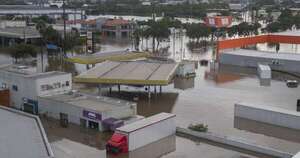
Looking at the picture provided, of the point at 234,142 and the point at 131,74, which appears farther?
the point at 131,74

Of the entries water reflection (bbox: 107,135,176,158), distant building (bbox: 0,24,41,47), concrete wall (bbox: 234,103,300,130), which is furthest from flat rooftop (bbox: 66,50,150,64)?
distant building (bbox: 0,24,41,47)

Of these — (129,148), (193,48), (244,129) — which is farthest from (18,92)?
(193,48)

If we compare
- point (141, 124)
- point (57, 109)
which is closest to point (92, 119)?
point (57, 109)

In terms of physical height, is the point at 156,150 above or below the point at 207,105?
below

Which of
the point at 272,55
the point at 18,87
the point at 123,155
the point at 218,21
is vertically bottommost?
the point at 123,155

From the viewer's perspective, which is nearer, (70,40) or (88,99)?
(88,99)

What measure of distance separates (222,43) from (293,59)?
9.59 feet

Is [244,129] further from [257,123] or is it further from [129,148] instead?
[129,148]

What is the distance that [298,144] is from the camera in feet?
24.7

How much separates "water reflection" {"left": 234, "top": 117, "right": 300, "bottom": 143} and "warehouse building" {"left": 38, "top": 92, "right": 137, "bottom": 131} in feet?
7.16

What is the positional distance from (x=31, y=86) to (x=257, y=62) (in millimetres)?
8816

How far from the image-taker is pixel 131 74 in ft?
35.8

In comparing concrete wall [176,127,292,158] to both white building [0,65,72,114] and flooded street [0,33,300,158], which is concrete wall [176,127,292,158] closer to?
flooded street [0,33,300,158]

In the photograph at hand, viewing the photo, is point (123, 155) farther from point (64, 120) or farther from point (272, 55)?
point (272, 55)
